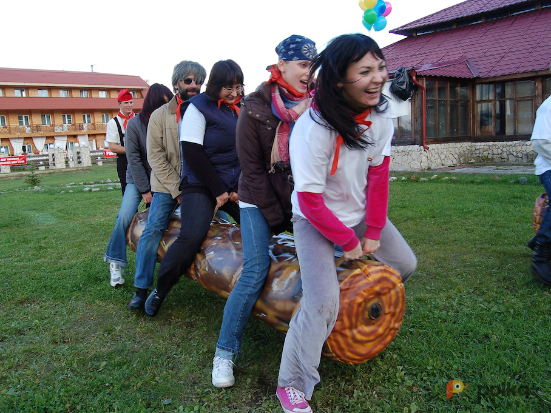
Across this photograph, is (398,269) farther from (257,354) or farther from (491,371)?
(257,354)

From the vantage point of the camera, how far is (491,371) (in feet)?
9.34

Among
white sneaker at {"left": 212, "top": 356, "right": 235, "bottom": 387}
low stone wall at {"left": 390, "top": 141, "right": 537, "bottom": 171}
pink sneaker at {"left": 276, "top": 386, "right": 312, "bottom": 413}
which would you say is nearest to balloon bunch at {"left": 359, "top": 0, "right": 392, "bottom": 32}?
low stone wall at {"left": 390, "top": 141, "right": 537, "bottom": 171}

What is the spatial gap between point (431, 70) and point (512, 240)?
503 inches

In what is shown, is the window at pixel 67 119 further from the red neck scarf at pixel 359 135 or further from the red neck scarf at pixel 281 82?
the red neck scarf at pixel 359 135

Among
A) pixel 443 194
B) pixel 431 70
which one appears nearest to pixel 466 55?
pixel 431 70

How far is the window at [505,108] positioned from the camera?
17.9 meters

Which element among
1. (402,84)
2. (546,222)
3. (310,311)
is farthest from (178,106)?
(402,84)

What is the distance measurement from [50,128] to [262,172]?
4963 cm

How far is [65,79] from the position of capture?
159 ft

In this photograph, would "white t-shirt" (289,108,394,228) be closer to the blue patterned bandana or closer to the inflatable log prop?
the inflatable log prop

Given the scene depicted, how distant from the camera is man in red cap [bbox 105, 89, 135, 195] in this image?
5.74 m

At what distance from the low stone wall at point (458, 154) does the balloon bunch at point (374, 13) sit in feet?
15.0

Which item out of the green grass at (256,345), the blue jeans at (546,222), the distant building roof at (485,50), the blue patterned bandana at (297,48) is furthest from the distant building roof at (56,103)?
the blue patterned bandana at (297,48)

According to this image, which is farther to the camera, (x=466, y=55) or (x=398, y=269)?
(x=466, y=55)
